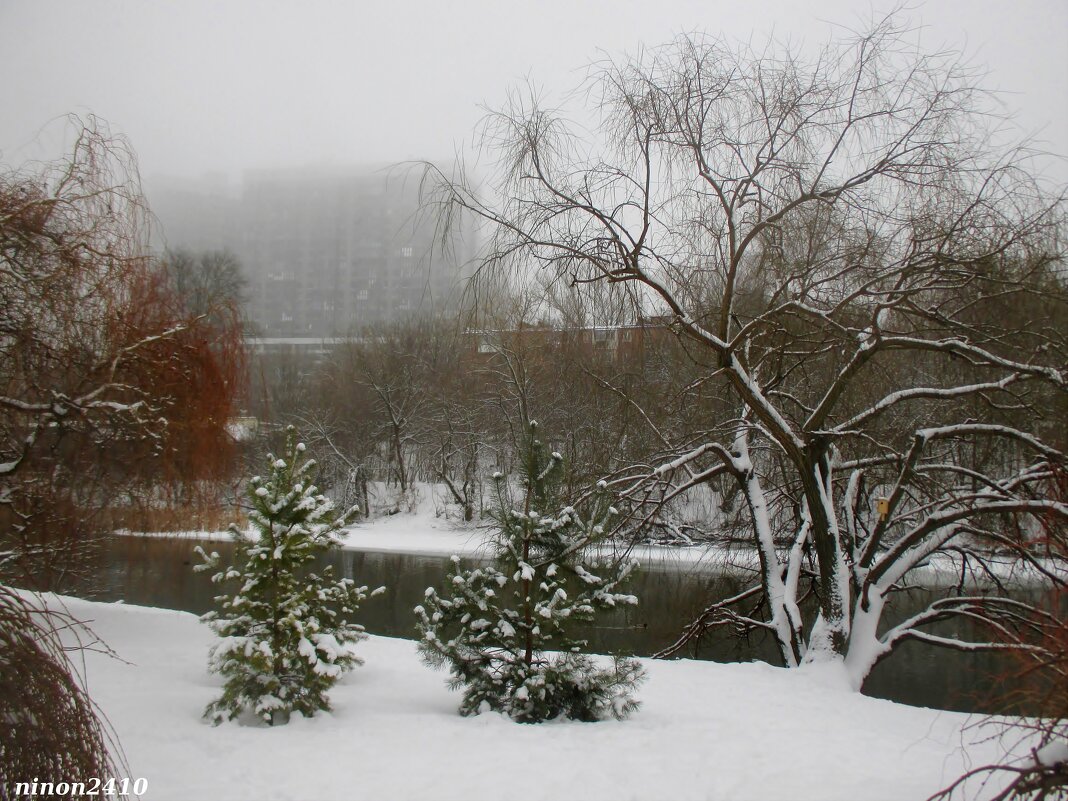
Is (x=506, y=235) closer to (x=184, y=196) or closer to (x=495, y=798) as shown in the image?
(x=495, y=798)

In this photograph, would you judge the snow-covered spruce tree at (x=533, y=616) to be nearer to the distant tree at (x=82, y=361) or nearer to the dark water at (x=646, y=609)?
the dark water at (x=646, y=609)

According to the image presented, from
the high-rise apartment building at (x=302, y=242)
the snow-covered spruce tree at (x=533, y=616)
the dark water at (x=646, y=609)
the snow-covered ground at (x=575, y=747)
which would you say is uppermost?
the high-rise apartment building at (x=302, y=242)

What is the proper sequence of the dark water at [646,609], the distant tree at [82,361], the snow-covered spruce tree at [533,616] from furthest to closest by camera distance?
the dark water at [646,609]
the distant tree at [82,361]
the snow-covered spruce tree at [533,616]

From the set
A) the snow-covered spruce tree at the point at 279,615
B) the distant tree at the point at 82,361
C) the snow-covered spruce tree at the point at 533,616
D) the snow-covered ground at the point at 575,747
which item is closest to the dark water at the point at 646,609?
the snow-covered spruce tree at the point at 533,616

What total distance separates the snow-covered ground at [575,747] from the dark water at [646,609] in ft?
3.44

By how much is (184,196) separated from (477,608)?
21061 mm

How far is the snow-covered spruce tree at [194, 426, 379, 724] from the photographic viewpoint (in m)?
6.66

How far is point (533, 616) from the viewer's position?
6840 mm

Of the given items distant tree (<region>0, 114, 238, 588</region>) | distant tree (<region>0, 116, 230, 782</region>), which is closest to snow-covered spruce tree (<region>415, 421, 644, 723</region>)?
distant tree (<region>0, 116, 230, 782</region>)

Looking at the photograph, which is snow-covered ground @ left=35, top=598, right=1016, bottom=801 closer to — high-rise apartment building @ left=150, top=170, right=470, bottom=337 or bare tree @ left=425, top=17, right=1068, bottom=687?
bare tree @ left=425, top=17, right=1068, bottom=687

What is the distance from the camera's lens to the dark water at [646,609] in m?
10.9

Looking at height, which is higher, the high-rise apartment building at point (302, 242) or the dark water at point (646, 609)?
the high-rise apartment building at point (302, 242)

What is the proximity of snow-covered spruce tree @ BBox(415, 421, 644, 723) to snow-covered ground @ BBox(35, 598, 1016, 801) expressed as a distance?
302 millimetres

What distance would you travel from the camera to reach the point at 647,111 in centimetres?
702
